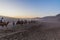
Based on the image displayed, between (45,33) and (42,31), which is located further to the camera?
(42,31)

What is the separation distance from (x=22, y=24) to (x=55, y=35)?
13.9ft

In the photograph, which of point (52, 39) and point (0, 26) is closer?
point (52, 39)

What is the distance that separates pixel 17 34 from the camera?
38.9ft

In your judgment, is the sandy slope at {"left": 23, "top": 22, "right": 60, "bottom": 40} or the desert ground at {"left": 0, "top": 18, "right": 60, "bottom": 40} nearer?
the sandy slope at {"left": 23, "top": 22, "right": 60, "bottom": 40}

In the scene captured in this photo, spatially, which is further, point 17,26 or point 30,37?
point 17,26

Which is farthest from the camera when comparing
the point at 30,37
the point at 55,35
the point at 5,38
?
the point at 55,35

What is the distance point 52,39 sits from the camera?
11.3 metres

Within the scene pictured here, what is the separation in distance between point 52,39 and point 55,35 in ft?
3.72

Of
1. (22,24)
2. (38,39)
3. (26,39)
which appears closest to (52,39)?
(38,39)

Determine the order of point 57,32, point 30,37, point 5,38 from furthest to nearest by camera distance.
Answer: point 57,32
point 30,37
point 5,38

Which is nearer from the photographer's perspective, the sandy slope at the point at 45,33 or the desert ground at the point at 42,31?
the sandy slope at the point at 45,33

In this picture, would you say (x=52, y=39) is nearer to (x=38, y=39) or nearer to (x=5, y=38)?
(x=38, y=39)

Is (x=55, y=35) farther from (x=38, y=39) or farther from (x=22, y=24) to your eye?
(x=22, y=24)

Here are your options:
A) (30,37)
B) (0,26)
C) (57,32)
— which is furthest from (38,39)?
(0,26)
